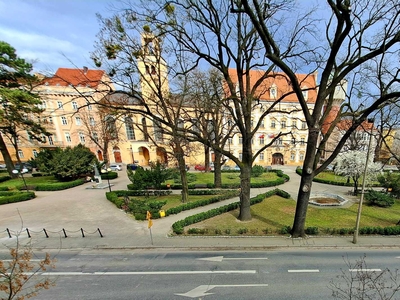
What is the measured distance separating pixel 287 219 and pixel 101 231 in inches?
528

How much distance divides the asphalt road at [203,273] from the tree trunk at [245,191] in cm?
345

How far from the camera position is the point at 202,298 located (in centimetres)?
661

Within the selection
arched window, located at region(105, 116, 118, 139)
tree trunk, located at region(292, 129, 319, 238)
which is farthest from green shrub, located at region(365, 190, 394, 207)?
arched window, located at region(105, 116, 118, 139)

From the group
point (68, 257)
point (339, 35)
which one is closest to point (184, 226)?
point (68, 257)

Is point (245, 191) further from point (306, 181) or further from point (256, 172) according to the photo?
point (256, 172)

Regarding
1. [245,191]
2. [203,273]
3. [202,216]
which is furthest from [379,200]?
[203,273]

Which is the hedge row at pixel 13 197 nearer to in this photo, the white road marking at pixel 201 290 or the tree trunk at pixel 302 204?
the white road marking at pixel 201 290

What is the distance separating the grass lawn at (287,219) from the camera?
11.7 metres

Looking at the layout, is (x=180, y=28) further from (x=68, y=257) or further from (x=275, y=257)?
(x=68, y=257)

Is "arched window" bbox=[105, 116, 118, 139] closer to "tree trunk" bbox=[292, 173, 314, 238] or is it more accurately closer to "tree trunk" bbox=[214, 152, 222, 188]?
"tree trunk" bbox=[214, 152, 222, 188]

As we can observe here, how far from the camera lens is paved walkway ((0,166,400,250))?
10.2 m

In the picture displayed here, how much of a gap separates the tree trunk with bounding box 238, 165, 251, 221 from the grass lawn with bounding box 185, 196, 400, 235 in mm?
473

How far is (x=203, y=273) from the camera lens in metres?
7.94

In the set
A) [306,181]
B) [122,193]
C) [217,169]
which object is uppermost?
[306,181]
